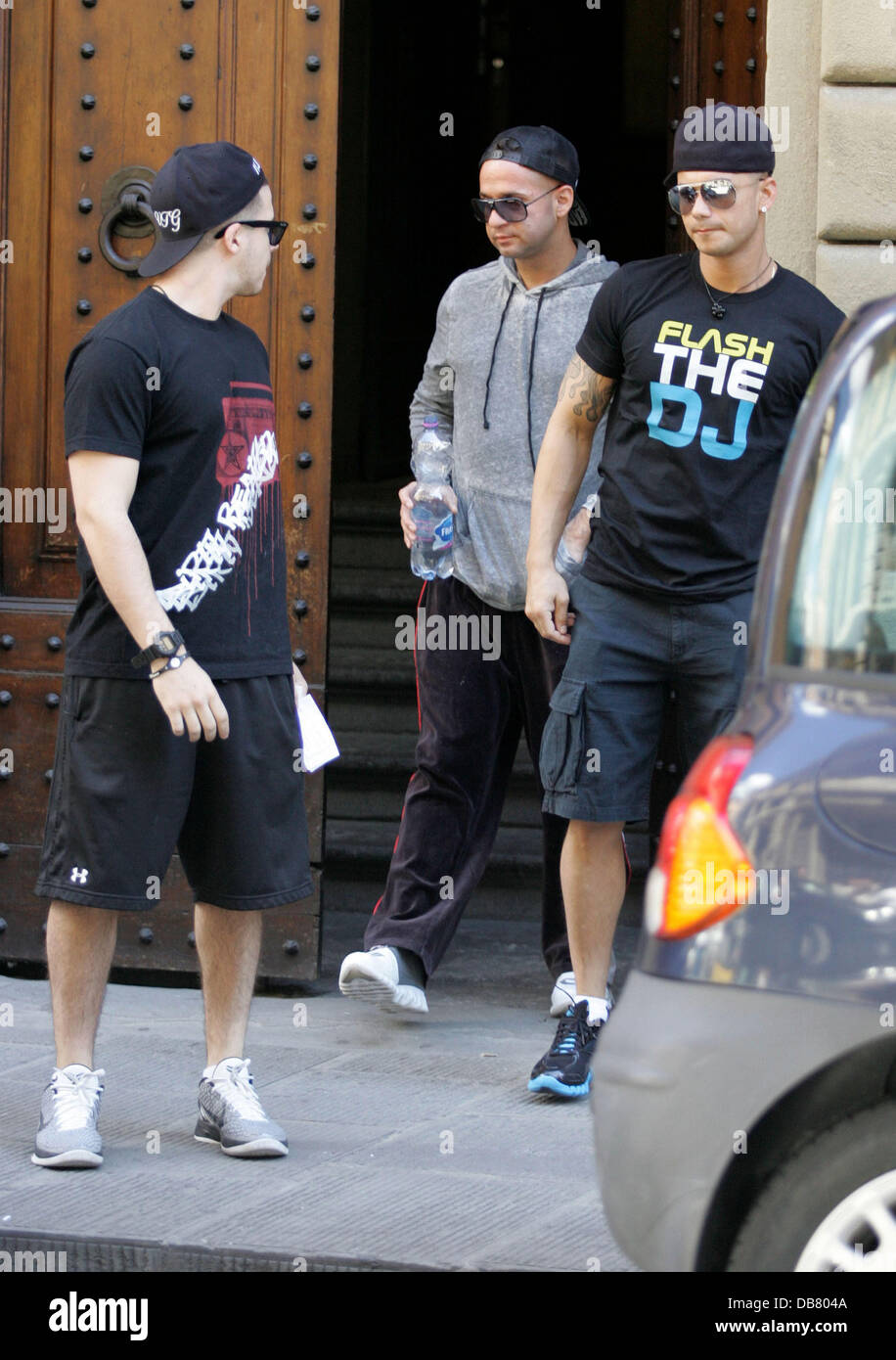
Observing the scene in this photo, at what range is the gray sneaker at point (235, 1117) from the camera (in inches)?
164

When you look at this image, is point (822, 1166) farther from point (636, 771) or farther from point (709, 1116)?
point (636, 771)

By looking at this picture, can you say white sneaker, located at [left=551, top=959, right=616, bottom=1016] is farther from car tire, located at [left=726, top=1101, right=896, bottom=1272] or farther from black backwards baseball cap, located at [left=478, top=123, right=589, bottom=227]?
car tire, located at [left=726, top=1101, right=896, bottom=1272]

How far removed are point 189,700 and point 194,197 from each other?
1.04m

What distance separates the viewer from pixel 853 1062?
103 inches

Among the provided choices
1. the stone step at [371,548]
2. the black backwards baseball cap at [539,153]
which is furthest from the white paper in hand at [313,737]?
the stone step at [371,548]

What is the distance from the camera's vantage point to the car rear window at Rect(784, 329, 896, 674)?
8.94 ft

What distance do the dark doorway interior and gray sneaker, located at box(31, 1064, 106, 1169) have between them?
6.70 meters

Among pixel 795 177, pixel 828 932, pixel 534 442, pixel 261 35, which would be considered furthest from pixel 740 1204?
pixel 261 35

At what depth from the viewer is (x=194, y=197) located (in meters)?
4.13

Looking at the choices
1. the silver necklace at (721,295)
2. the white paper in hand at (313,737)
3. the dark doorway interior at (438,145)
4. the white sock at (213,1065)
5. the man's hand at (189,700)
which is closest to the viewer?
the man's hand at (189,700)

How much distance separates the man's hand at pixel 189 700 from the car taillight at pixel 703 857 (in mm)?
1402

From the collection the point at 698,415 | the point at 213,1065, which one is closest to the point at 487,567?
the point at 698,415

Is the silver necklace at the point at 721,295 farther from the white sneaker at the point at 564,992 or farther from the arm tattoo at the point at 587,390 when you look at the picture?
the white sneaker at the point at 564,992

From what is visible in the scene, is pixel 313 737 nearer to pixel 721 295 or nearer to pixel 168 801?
pixel 168 801
